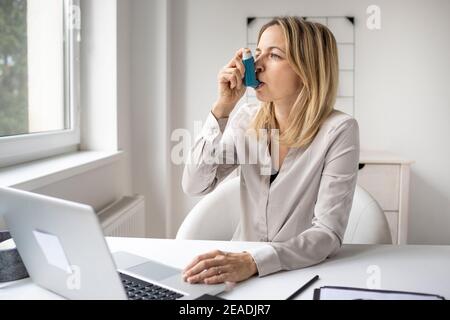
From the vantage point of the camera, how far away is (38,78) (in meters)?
1.88

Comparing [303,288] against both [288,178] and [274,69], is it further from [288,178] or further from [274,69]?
[274,69]

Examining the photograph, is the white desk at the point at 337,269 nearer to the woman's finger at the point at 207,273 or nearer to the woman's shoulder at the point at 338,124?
the woman's finger at the point at 207,273

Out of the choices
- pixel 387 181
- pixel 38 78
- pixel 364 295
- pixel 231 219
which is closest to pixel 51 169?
pixel 38 78

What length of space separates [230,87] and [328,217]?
1.42ft

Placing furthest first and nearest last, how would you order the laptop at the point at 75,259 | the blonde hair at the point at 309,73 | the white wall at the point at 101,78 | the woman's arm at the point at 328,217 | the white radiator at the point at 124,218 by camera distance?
the white wall at the point at 101,78
the white radiator at the point at 124,218
the blonde hair at the point at 309,73
the woman's arm at the point at 328,217
the laptop at the point at 75,259

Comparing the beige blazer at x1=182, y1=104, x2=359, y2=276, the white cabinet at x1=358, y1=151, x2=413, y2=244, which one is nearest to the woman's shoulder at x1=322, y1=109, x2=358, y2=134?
the beige blazer at x1=182, y1=104, x2=359, y2=276

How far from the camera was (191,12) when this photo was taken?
119 inches

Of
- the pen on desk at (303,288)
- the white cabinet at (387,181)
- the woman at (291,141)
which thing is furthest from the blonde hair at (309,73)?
the white cabinet at (387,181)

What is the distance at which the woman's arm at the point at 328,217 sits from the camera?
0.95m

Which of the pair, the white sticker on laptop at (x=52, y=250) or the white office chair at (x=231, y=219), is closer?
the white sticker on laptop at (x=52, y=250)

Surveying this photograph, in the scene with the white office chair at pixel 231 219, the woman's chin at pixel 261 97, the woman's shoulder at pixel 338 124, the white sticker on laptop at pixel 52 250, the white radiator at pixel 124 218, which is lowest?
the white radiator at pixel 124 218

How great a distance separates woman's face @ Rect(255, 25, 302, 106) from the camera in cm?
125

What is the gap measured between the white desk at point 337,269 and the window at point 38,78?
0.76m

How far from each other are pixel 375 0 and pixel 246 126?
77.3 inches
